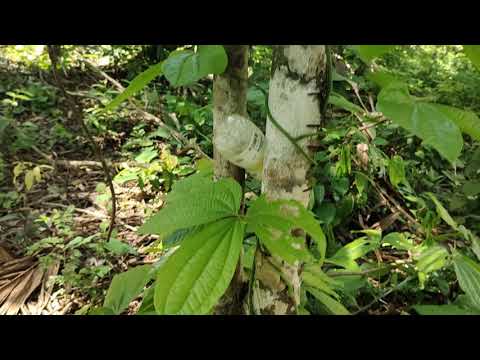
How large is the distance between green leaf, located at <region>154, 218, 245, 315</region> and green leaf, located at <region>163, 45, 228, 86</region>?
0.22m

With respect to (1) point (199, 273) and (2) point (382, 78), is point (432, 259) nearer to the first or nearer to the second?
(2) point (382, 78)

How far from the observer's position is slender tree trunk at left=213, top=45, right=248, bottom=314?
676 mm

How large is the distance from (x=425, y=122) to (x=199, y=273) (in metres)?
0.33

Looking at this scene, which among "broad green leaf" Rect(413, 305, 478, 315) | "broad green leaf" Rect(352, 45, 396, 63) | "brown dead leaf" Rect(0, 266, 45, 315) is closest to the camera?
"broad green leaf" Rect(352, 45, 396, 63)

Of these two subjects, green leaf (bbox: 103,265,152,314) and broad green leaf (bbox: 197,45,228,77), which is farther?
green leaf (bbox: 103,265,152,314)

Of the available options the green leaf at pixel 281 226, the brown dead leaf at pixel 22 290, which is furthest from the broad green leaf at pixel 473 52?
the brown dead leaf at pixel 22 290

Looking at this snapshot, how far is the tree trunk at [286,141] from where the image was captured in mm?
599

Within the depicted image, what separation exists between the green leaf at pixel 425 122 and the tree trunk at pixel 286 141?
139 millimetres

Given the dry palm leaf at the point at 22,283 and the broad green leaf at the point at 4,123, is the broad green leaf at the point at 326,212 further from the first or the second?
the broad green leaf at the point at 4,123

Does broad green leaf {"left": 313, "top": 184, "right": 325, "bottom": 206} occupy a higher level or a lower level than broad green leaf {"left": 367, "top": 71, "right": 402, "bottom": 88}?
lower

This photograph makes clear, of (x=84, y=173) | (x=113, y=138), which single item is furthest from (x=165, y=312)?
(x=113, y=138)

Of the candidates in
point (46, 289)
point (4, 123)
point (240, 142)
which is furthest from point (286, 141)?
point (4, 123)

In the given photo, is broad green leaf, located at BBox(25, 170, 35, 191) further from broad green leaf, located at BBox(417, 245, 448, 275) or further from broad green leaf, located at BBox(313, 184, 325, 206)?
broad green leaf, located at BBox(417, 245, 448, 275)

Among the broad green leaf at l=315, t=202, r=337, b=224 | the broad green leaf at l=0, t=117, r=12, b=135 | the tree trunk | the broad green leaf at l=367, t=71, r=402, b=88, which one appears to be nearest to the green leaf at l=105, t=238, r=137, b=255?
the broad green leaf at l=315, t=202, r=337, b=224
